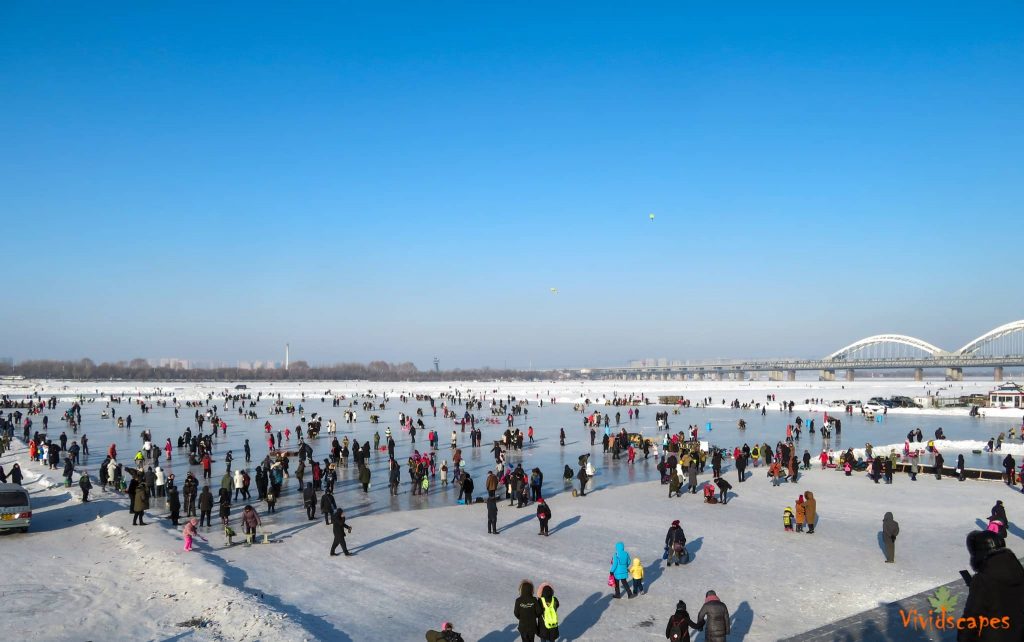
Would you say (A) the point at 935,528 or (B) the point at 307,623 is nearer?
(B) the point at 307,623

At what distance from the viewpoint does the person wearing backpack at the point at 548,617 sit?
8.02m

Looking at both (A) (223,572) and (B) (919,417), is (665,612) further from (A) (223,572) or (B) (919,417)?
(B) (919,417)

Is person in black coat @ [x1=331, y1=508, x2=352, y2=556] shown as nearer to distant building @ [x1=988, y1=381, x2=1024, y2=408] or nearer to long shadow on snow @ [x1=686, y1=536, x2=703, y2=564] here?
long shadow on snow @ [x1=686, y1=536, x2=703, y2=564]

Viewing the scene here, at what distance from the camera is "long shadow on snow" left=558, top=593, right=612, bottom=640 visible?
8.82 meters

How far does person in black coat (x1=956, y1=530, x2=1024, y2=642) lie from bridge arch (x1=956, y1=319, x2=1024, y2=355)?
17771 centimetres

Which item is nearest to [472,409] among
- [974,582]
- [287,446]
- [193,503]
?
[287,446]

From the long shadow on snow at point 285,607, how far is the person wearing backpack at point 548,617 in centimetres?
245

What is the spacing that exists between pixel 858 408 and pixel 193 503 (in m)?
47.6

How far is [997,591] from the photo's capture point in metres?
3.91

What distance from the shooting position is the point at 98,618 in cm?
941

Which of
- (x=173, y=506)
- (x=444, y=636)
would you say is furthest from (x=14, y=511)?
(x=444, y=636)

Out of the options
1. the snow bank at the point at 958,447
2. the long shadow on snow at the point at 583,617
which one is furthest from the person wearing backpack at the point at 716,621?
the snow bank at the point at 958,447

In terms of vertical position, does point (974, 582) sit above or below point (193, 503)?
above

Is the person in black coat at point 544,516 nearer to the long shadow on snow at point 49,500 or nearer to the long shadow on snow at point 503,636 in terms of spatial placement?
the long shadow on snow at point 503,636
